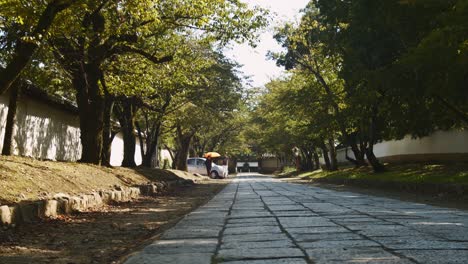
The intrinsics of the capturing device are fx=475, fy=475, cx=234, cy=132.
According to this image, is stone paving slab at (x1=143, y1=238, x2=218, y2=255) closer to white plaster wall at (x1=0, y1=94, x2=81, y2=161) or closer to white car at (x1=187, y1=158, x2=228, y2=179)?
white plaster wall at (x1=0, y1=94, x2=81, y2=161)

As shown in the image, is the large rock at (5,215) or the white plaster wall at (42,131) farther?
the white plaster wall at (42,131)

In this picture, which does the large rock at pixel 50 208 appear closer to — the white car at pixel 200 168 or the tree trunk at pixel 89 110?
the tree trunk at pixel 89 110

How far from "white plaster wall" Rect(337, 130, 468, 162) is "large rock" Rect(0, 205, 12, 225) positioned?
61.6ft

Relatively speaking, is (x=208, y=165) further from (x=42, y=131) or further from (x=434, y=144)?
(x=42, y=131)

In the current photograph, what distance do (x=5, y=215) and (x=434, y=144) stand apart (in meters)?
21.1

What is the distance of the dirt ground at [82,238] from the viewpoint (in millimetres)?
5418

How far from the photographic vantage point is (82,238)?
6.77 m

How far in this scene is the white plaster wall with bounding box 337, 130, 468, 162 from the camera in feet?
68.2

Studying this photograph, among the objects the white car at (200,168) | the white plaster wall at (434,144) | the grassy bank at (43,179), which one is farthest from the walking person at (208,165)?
the grassy bank at (43,179)

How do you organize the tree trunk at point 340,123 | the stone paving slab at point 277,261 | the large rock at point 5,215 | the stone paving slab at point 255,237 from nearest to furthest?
the stone paving slab at point 277,261, the stone paving slab at point 255,237, the large rock at point 5,215, the tree trunk at point 340,123

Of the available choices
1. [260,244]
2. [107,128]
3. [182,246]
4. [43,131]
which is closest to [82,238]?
[182,246]

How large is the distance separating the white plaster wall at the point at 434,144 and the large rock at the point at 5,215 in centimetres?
1877

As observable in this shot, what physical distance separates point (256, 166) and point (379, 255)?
99.5 metres

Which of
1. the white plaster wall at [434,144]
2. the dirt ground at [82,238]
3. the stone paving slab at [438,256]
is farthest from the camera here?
the white plaster wall at [434,144]
